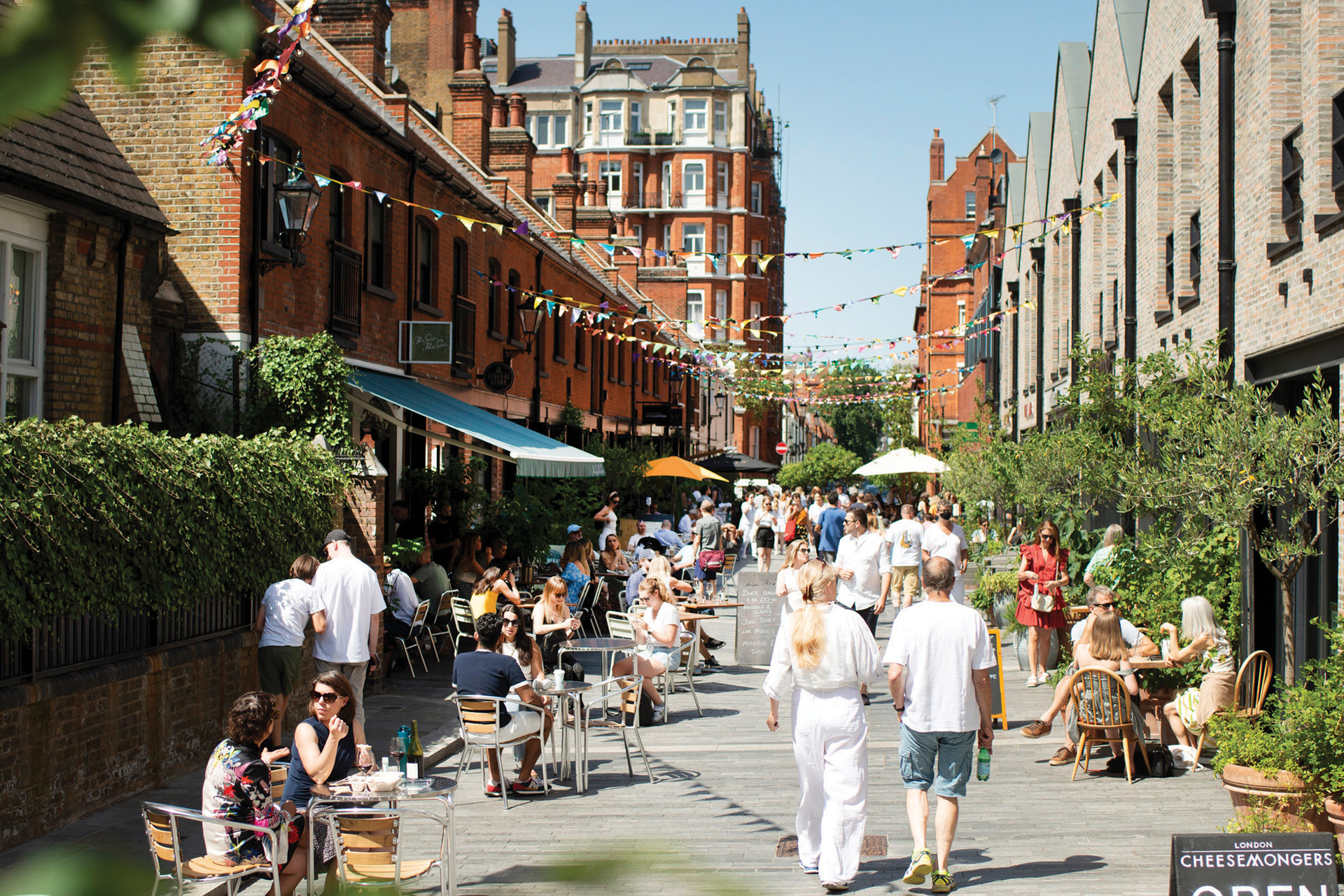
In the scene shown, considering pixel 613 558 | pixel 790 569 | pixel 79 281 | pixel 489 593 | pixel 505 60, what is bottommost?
pixel 489 593

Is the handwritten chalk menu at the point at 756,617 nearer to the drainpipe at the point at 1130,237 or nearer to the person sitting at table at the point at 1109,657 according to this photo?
the drainpipe at the point at 1130,237

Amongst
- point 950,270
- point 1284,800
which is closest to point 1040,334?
point 1284,800

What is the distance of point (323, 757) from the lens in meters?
6.70

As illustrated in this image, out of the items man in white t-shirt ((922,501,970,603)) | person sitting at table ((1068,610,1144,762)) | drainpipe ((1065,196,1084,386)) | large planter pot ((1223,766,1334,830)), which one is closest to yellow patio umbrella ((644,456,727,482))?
drainpipe ((1065,196,1084,386))

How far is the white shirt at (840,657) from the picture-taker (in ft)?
22.4

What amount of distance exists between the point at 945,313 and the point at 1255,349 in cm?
6000

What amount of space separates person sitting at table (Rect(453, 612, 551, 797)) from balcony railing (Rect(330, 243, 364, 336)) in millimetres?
7088

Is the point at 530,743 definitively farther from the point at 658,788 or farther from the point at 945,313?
the point at 945,313

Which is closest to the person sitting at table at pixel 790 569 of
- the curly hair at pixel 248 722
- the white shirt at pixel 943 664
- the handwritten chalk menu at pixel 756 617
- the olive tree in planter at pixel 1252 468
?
the handwritten chalk menu at pixel 756 617

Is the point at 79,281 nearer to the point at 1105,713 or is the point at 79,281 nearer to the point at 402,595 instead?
the point at 402,595

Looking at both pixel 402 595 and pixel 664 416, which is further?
pixel 664 416

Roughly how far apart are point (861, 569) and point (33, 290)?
8.42 metres

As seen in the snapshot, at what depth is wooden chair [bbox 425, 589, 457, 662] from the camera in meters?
14.6

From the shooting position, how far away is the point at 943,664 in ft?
22.3
